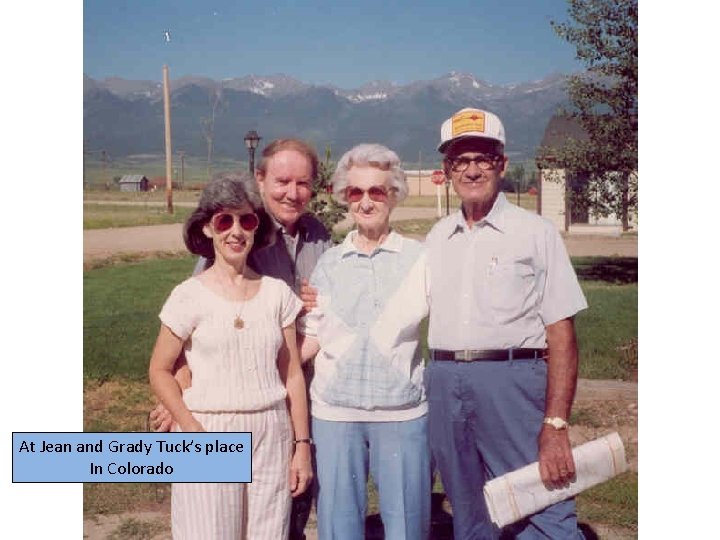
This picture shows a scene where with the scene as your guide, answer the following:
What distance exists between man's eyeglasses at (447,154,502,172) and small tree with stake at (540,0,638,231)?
2196 millimetres

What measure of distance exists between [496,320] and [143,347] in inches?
176

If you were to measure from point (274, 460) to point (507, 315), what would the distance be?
0.81 m

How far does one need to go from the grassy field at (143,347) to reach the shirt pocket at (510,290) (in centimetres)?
142

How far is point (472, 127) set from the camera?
2.33m

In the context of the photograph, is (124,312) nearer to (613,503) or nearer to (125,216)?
(125,216)

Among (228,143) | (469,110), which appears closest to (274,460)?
(469,110)

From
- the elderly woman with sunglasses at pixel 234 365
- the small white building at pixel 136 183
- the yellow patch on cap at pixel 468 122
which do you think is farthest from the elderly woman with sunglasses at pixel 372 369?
the small white building at pixel 136 183

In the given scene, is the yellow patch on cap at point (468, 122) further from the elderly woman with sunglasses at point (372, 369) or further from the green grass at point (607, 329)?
the green grass at point (607, 329)

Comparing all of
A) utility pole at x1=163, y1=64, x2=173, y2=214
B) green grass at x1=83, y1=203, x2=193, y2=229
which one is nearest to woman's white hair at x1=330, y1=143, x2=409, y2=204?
utility pole at x1=163, y1=64, x2=173, y2=214

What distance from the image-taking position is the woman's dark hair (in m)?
2.32

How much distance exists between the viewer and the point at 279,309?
234 centimetres

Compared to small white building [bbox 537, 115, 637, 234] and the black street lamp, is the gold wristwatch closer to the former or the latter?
the black street lamp

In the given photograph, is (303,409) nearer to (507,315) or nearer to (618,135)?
(507,315)

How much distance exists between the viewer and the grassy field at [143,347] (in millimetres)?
3652
